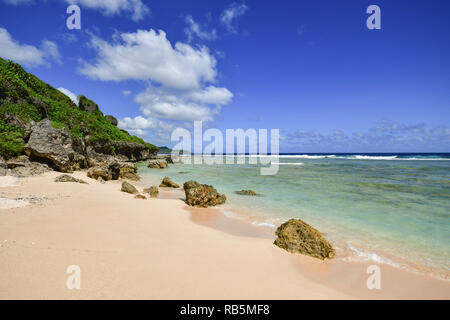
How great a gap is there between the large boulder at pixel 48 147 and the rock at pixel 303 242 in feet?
48.0

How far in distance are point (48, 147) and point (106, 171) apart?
11.6 feet

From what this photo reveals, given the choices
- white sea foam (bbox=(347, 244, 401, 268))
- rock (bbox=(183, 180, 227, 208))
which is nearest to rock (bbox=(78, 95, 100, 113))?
rock (bbox=(183, 180, 227, 208))

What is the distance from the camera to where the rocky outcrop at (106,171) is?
13.7 m

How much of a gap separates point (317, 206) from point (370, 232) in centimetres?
290

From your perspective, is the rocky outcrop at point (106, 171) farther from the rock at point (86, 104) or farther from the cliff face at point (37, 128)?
the rock at point (86, 104)

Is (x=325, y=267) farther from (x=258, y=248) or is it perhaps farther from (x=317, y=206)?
(x=317, y=206)

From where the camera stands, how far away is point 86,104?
3462cm

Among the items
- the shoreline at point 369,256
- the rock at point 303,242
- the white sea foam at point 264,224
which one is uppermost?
the rock at point 303,242

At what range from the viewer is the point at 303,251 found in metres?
4.63

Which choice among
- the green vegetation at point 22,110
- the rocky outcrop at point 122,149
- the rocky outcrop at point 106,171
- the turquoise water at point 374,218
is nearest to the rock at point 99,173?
the rocky outcrop at point 106,171

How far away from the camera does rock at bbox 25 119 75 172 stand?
1260 centimetres

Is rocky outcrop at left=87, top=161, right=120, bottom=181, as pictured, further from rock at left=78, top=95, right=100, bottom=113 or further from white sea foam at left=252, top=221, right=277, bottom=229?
rock at left=78, top=95, right=100, bottom=113

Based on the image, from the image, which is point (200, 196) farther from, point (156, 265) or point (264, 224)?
point (156, 265)
